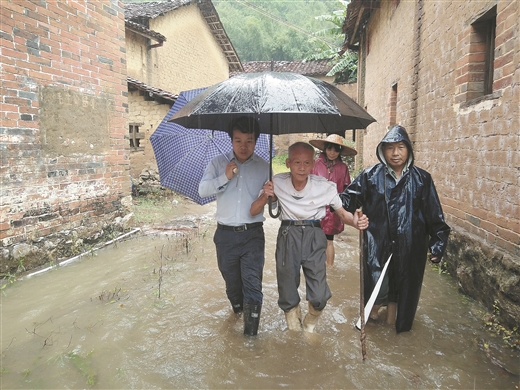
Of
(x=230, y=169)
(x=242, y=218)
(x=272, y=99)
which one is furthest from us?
(x=242, y=218)

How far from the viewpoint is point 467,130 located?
13.4 ft

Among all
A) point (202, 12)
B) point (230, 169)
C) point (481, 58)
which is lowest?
point (230, 169)

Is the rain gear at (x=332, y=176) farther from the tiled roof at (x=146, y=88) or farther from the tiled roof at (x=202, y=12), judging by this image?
the tiled roof at (x=202, y=12)

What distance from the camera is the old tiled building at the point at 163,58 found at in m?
10.1

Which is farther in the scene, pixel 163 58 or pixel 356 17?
pixel 163 58

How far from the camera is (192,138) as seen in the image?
380 cm

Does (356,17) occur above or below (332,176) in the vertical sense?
above

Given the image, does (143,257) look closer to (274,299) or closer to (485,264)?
(274,299)

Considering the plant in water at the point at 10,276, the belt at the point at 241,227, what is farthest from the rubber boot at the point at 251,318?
the plant in water at the point at 10,276

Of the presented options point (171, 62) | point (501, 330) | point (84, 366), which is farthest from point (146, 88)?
point (501, 330)

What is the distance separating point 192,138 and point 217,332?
6.24 ft

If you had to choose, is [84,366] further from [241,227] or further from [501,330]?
[501,330]

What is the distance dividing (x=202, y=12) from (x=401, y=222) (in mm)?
15927

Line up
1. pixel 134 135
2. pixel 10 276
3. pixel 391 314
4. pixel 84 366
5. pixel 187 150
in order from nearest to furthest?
pixel 84 366
pixel 391 314
pixel 187 150
pixel 10 276
pixel 134 135
